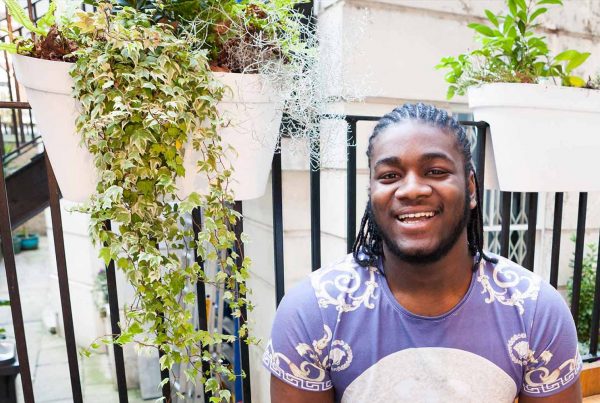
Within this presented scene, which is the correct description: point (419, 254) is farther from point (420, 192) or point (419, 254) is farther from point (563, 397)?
point (563, 397)

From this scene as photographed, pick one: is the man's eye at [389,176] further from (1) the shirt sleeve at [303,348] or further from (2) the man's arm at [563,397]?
(2) the man's arm at [563,397]

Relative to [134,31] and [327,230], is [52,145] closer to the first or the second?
[134,31]

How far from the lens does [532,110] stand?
172cm

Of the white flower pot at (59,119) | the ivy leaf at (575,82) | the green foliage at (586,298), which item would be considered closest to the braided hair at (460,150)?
the ivy leaf at (575,82)

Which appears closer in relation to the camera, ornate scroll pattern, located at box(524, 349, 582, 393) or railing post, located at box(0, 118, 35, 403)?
ornate scroll pattern, located at box(524, 349, 582, 393)

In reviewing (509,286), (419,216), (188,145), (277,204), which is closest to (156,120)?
(188,145)

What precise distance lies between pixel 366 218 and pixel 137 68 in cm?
82

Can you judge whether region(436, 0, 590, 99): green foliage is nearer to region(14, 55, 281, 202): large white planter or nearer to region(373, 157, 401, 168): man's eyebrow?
region(373, 157, 401, 168): man's eyebrow

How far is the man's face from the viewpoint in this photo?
1.26m

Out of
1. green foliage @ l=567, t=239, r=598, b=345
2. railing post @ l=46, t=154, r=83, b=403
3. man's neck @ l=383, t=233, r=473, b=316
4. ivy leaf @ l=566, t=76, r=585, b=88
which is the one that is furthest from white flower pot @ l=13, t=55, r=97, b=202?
green foliage @ l=567, t=239, r=598, b=345

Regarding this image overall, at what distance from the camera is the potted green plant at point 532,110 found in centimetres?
173

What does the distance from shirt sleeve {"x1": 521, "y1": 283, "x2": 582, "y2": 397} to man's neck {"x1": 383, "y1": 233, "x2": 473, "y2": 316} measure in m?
0.22

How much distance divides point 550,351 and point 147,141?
1277 millimetres

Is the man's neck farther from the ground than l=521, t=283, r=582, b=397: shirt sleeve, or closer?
farther from the ground
